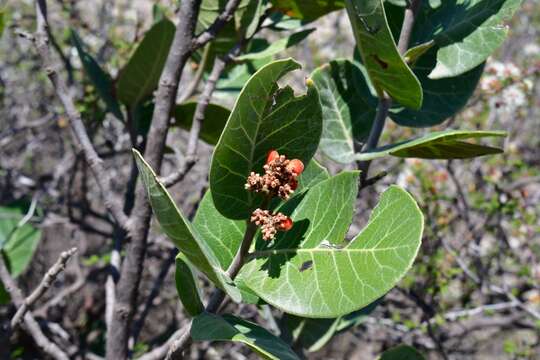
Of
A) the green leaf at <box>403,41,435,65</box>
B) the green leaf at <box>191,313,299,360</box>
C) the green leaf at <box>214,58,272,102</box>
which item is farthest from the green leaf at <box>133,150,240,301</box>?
the green leaf at <box>214,58,272,102</box>

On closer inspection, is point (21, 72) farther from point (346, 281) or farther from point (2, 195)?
point (346, 281)

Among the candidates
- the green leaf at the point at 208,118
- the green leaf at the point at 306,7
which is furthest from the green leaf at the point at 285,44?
A: the green leaf at the point at 208,118

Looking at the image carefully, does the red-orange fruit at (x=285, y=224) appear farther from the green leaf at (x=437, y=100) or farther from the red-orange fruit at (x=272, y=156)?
the green leaf at (x=437, y=100)

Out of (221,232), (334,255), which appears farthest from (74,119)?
(334,255)

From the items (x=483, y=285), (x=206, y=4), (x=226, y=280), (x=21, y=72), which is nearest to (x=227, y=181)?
(x=226, y=280)

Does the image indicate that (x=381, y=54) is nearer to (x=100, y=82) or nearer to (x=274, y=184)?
(x=274, y=184)

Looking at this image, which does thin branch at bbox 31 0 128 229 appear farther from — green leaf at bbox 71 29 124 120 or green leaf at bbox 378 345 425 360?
green leaf at bbox 378 345 425 360
